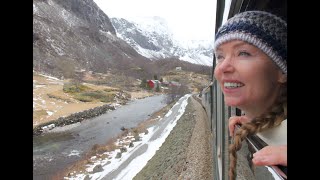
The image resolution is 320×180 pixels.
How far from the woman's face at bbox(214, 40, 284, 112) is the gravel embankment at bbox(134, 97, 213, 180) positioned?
5940 mm

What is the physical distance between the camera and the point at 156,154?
994 cm

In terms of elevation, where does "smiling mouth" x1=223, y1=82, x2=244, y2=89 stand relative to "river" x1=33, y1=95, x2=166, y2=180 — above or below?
above

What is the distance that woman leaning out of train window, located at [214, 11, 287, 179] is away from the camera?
0.62 metres

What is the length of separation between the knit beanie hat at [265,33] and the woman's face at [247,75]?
13mm

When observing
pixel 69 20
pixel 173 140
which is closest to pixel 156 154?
pixel 173 140

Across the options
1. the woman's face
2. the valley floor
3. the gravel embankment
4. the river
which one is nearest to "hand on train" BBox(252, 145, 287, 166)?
the woman's face

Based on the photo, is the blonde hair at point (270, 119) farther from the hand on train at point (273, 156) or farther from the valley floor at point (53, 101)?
the valley floor at point (53, 101)

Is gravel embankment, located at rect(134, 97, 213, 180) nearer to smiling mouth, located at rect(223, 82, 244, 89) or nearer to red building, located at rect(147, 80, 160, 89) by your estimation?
red building, located at rect(147, 80, 160, 89)

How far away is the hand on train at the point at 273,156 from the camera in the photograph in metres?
0.57

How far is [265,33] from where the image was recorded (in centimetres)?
65
